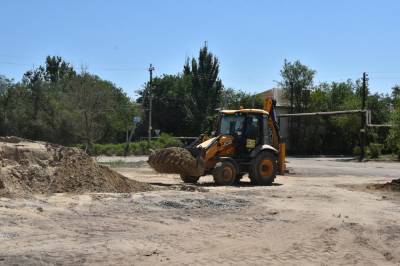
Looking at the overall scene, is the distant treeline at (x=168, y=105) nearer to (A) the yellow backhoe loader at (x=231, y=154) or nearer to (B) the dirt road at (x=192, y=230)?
(A) the yellow backhoe loader at (x=231, y=154)

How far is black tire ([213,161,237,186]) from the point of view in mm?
20369

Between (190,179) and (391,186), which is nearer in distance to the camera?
(391,186)

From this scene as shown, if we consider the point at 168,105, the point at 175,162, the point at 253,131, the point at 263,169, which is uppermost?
the point at 168,105

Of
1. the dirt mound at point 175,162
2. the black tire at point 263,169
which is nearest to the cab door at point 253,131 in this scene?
the black tire at point 263,169

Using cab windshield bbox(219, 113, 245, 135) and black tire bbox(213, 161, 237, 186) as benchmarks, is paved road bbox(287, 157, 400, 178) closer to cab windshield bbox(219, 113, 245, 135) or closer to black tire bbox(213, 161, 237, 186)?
cab windshield bbox(219, 113, 245, 135)

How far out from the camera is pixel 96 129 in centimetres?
5447

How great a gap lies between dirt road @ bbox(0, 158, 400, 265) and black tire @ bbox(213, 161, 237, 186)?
13.8 feet

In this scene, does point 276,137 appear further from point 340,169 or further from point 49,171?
point 340,169

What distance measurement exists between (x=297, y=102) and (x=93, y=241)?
6680 cm

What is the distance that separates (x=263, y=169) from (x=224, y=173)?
5.79ft

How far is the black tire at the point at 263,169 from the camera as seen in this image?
21.2 m

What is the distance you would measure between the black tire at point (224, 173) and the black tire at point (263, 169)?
0.85 meters

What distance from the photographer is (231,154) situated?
69.7 ft

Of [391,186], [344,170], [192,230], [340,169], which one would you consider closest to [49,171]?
[192,230]
